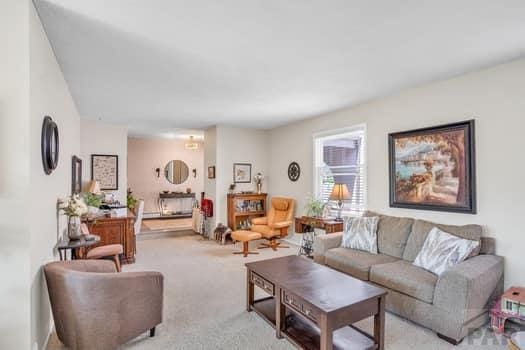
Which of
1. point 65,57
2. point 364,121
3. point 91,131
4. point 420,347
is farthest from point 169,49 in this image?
point 91,131

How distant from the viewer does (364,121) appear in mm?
4375

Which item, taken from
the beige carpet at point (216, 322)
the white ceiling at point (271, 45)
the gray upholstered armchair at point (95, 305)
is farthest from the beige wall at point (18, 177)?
the beige carpet at point (216, 322)

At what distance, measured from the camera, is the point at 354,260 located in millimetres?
3289

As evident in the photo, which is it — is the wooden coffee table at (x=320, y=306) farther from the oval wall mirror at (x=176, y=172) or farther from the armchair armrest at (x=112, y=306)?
the oval wall mirror at (x=176, y=172)

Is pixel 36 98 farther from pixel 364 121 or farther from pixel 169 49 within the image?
pixel 364 121

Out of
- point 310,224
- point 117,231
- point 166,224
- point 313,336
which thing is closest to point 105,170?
point 117,231

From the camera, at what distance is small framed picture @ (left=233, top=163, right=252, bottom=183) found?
21.1 feet

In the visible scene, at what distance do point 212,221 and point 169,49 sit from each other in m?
4.40

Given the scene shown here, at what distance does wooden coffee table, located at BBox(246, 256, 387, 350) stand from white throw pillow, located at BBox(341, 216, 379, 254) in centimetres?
105

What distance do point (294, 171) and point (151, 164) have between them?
5.08 meters

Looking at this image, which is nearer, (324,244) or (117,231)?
(324,244)

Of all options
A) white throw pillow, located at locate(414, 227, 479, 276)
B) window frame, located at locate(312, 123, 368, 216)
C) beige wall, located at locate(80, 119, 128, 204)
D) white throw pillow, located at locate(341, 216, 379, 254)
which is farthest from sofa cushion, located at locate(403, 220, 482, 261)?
beige wall, located at locate(80, 119, 128, 204)

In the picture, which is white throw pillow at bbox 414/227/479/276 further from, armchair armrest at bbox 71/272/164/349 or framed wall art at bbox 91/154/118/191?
framed wall art at bbox 91/154/118/191

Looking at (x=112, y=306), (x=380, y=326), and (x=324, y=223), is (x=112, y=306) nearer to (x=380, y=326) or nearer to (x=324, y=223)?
(x=380, y=326)
